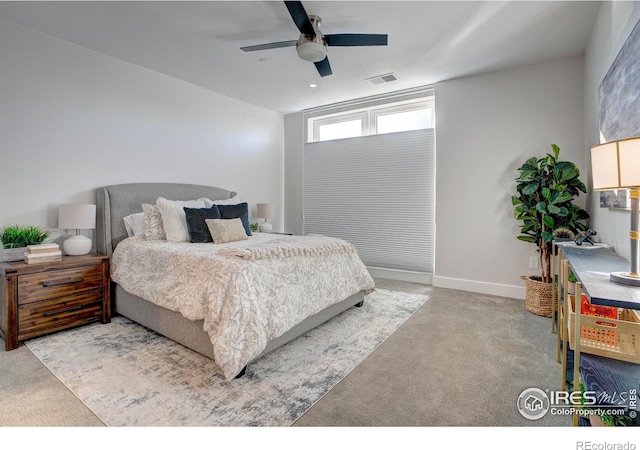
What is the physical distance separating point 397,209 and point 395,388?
3.05 m

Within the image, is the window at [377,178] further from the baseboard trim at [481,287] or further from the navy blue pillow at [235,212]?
the navy blue pillow at [235,212]

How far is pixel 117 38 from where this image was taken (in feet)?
9.72

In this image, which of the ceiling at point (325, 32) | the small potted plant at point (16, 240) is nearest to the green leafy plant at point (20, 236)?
the small potted plant at point (16, 240)

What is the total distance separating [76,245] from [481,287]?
4512mm

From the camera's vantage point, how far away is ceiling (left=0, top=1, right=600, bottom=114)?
8.18ft

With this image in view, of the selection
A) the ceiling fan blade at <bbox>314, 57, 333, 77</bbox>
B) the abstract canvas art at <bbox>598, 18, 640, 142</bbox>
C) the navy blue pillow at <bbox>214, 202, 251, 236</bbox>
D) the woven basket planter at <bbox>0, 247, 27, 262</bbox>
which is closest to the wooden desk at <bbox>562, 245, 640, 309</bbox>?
the abstract canvas art at <bbox>598, 18, 640, 142</bbox>

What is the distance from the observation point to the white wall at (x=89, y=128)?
2756mm

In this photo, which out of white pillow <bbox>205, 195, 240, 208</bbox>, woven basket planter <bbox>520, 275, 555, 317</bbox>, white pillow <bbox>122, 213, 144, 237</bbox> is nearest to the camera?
woven basket planter <bbox>520, 275, 555, 317</bbox>

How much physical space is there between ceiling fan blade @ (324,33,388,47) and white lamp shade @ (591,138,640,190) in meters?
1.68

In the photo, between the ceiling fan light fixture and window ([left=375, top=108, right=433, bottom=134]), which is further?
window ([left=375, top=108, right=433, bottom=134])

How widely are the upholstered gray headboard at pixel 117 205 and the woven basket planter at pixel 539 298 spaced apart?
426 centimetres

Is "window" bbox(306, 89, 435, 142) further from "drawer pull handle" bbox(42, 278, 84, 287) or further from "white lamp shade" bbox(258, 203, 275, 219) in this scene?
"drawer pull handle" bbox(42, 278, 84, 287)
